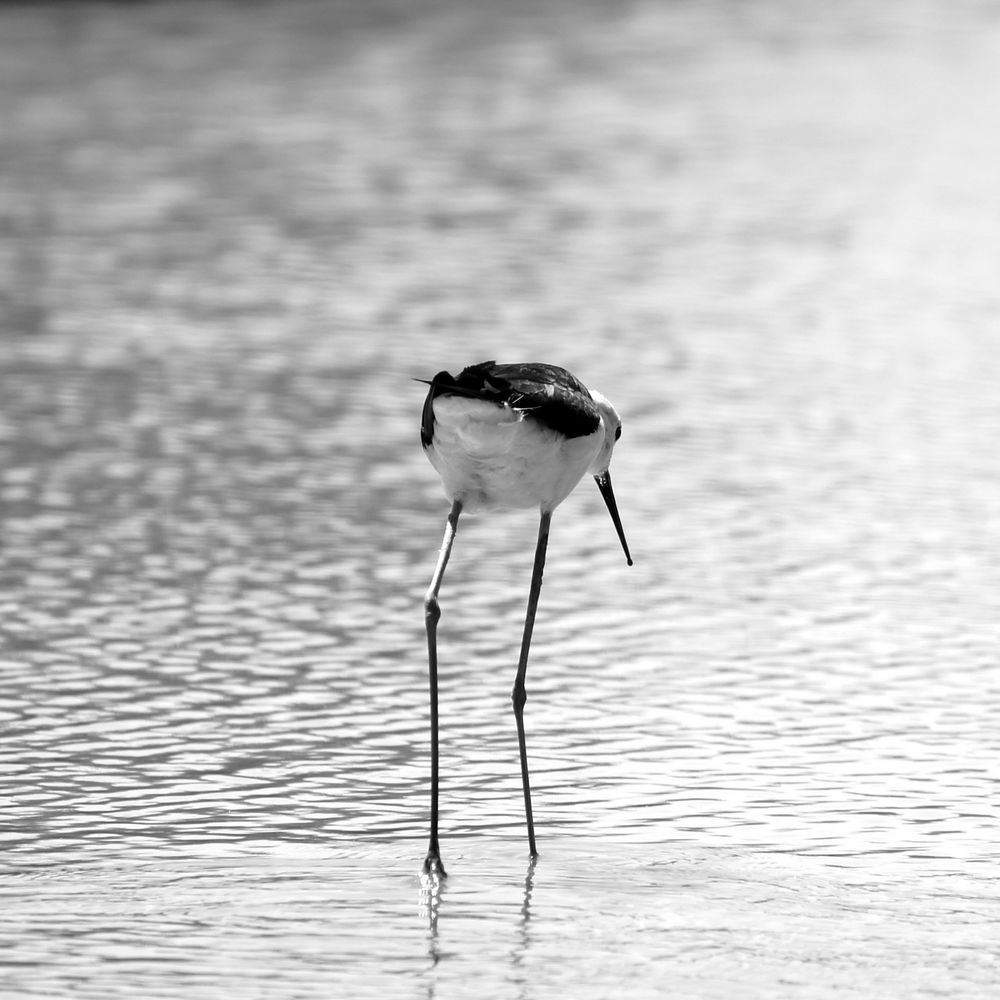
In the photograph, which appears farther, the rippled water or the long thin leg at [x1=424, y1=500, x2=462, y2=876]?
the long thin leg at [x1=424, y1=500, x2=462, y2=876]

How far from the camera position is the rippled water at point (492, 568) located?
5281 mm

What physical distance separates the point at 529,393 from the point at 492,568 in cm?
314

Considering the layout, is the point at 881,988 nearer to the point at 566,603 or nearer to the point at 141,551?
the point at 566,603

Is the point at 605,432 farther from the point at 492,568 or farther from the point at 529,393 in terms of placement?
the point at 492,568

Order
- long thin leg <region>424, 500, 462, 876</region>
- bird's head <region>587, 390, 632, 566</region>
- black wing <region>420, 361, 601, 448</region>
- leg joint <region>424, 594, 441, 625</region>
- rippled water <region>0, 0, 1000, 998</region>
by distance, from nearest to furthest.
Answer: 1. rippled water <region>0, 0, 1000, 998</region>
2. black wing <region>420, 361, 601, 448</region>
3. long thin leg <region>424, 500, 462, 876</region>
4. leg joint <region>424, 594, 441, 625</region>
5. bird's head <region>587, 390, 632, 566</region>

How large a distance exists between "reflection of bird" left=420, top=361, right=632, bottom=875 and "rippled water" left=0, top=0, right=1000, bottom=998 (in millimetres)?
525

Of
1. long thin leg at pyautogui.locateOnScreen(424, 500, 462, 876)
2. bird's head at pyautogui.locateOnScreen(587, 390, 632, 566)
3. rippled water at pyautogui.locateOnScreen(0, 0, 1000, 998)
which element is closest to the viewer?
rippled water at pyautogui.locateOnScreen(0, 0, 1000, 998)

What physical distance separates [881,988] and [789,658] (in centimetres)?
284

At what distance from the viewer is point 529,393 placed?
5629 millimetres

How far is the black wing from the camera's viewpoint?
5.46m

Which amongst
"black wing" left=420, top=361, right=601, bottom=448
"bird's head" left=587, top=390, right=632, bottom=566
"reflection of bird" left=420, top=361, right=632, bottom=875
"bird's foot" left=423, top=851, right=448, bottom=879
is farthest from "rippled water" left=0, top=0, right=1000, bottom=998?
"black wing" left=420, top=361, right=601, bottom=448

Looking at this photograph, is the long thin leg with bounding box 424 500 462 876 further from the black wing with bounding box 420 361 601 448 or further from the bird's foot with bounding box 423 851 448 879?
the black wing with bounding box 420 361 601 448

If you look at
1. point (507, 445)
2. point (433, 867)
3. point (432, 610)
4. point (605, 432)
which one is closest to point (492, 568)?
point (605, 432)

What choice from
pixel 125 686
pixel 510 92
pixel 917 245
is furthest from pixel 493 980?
pixel 510 92
